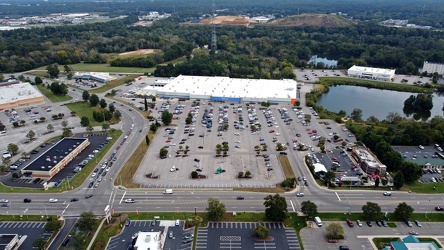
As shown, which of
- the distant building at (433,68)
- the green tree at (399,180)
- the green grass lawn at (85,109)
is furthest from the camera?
the distant building at (433,68)

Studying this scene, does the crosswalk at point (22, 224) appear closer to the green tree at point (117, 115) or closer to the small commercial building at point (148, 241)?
the small commercial building at point (148, 241)

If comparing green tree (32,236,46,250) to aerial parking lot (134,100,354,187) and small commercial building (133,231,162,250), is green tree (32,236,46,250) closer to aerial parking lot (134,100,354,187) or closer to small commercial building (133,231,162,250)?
small commercial building (133,231,162,250)

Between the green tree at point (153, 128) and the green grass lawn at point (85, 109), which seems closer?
the green tree at point (153, 128)

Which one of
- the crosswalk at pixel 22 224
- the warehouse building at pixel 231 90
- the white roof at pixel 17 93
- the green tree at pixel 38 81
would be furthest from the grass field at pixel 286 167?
the green tree at pixel 38 81

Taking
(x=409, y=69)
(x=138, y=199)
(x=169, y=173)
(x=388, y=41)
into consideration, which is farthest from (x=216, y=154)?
(x=388, y=41)

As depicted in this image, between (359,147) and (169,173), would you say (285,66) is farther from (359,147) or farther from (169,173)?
(169,173)
